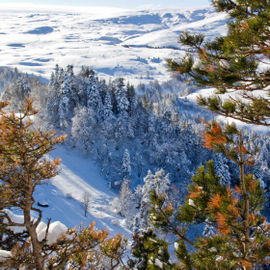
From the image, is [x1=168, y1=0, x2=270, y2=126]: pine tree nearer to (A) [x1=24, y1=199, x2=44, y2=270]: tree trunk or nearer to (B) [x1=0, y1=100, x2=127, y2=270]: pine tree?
(B) [x1=0, y1=100, x2=127, y2=270]: pine tree

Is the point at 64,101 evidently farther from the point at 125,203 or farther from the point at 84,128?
the point at 125,203

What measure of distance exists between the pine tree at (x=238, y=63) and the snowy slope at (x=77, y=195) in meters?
32.1

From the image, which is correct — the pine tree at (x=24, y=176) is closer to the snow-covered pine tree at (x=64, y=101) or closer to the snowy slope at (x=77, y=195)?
the snowy slope at (x=77, y=195)

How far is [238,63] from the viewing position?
4.79 m

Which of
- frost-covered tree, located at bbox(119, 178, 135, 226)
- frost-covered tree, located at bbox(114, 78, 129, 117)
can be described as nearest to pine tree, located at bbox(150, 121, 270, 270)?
frost-covered tree, located at bbox(119, 178, 135, 226)

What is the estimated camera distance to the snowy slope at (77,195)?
40031 mm

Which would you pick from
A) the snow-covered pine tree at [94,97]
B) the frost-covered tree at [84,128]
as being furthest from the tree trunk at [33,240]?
the snow-covered pine tree at [94,97]

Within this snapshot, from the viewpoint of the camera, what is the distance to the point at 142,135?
64.1 meters

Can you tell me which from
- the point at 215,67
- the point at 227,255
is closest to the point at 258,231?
the point at 227,255

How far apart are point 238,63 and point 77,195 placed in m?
45.4

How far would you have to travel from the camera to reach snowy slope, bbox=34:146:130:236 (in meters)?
40.0

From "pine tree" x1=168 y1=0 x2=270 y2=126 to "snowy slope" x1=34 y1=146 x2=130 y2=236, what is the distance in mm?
32069

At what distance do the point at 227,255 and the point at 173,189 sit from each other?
42.4m

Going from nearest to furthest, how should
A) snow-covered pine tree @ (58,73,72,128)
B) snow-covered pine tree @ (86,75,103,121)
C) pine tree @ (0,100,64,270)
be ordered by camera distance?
1. pine tree @ (0,100,64,270)
2. snow-covered pine tree @ (58,73,72,128)
3. snow-covered pine tree @ (86,75,103,121)
